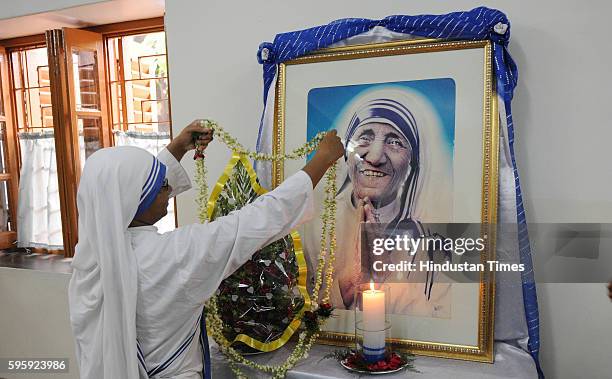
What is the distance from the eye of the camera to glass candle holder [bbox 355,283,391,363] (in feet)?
4.44

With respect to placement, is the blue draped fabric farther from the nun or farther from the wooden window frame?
the wooden window frame

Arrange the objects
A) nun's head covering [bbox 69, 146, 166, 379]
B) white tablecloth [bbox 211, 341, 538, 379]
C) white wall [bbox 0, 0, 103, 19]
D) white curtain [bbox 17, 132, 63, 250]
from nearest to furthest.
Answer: nun's head covering [bbox 69, 146, 166, 379] < white tablecloth [bbox 211, 341, 538, 379] < white wall [bbox 0, 0, 103, 19] < white curtain [bbox 17, 132, 63, 250]

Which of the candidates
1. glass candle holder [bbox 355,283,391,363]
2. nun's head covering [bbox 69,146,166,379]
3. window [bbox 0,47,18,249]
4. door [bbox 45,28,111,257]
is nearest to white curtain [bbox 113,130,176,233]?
door [bbox 45,28,111,257]

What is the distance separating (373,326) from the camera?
1.36m

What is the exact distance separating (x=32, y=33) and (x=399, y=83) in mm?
2250

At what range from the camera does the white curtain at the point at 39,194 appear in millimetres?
2811

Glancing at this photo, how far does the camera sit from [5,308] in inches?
106

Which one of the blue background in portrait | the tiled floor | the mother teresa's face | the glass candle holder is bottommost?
the tiled floor

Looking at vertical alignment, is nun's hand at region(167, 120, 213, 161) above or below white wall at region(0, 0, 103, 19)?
below

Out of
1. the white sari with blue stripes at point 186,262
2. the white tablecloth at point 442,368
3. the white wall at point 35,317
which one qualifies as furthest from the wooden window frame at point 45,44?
the white tablecloth at point 442,368

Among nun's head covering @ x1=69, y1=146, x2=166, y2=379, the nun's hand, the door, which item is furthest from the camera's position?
the door

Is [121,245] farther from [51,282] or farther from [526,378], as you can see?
[51,282]

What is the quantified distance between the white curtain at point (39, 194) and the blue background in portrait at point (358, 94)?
6.27 feet

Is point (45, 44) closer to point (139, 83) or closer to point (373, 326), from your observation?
point (139, 83)
